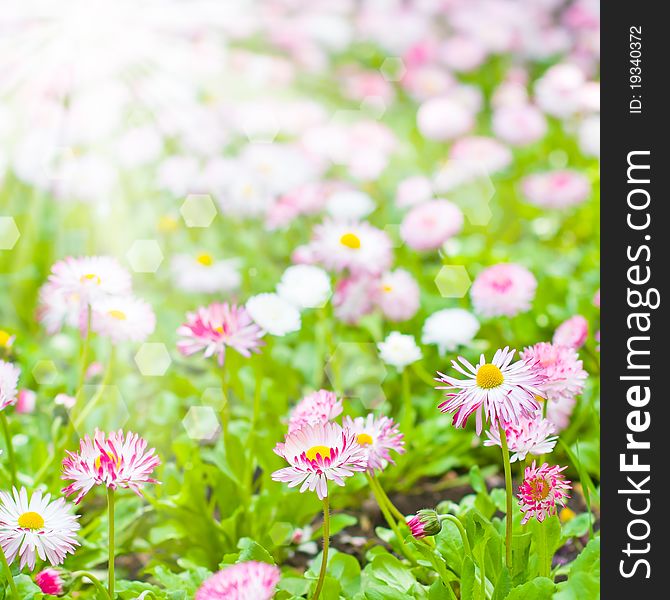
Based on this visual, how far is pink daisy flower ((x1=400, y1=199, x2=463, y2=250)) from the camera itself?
1578mm

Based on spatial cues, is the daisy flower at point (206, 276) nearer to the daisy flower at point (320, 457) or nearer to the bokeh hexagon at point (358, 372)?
the bokeh hexagon at point (358, 372)

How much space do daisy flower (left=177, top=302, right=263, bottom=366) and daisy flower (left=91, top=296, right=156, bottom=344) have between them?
114 millimetres

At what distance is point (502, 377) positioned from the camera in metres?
0.86

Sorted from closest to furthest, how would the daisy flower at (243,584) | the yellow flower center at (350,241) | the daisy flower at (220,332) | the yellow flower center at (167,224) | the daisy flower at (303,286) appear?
the daisy flower at (243,584) < the daisy flower at (220,332) < the daisy flower at (303,286) < the yellow flower center at (350,241) < the yellow flower center at (167,224)

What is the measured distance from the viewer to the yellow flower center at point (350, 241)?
1.40 metres

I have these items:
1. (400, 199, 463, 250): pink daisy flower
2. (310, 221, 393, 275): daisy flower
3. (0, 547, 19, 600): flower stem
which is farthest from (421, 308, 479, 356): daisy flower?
(0, 547, 19, 600): flower stem

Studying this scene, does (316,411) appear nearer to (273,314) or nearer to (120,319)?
(273,314)

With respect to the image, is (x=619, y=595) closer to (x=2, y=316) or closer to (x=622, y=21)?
(x=622, y=21)

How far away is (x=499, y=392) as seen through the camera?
0.85 m

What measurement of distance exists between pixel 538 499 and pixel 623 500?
4.8 inches

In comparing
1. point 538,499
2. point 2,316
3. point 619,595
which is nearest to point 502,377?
point 538,499

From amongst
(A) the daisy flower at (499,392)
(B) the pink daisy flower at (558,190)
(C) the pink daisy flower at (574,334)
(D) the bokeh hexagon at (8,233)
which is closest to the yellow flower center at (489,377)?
(A) the daisy flower at (499,392)

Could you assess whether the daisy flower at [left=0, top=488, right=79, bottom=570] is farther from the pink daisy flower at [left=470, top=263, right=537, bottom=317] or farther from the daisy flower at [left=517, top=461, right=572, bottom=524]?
the pink daisy flower at [left=470, top=263, right=537, bottom=317]

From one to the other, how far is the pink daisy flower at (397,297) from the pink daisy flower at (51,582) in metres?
0.69
